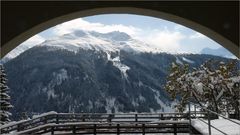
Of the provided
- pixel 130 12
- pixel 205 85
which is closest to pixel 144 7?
pixel 130 12

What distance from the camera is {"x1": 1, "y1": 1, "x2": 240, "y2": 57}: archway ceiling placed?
5.00m

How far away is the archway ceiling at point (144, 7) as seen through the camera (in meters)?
5.00

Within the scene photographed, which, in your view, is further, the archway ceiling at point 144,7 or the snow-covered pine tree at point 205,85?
the snow-covered pine tree at point 205,85

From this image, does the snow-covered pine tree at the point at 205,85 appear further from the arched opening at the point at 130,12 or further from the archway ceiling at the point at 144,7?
the archway ceiling at the point at 144,7

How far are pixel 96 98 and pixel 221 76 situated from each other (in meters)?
158

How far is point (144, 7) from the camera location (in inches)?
199

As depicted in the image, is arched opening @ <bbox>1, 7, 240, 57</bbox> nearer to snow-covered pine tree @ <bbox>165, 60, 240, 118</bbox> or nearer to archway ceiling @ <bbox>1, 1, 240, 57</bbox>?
archway ceiling @ <bbox>1, 1, 240, 57</bbox>

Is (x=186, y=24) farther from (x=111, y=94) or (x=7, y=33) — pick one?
(x=111, y=94)

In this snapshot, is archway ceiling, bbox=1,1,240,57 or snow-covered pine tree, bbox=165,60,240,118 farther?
snow-covered pine tree, bbox=165,60,240,118

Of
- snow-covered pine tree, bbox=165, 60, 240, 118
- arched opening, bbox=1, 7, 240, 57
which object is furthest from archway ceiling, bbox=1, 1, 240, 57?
snow-covered pine tree, bbox=165, 60, 240, 118

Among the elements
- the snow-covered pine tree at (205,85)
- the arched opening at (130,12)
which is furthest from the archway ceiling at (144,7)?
the snow-covered pine tree at (205,85)

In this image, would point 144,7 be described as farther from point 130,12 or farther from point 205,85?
point 205,85

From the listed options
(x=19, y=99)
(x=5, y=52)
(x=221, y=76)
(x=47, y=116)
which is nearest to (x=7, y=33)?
(x=5, y=52)

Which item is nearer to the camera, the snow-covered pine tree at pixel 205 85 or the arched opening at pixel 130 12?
the arched opening at pixel 130 12
